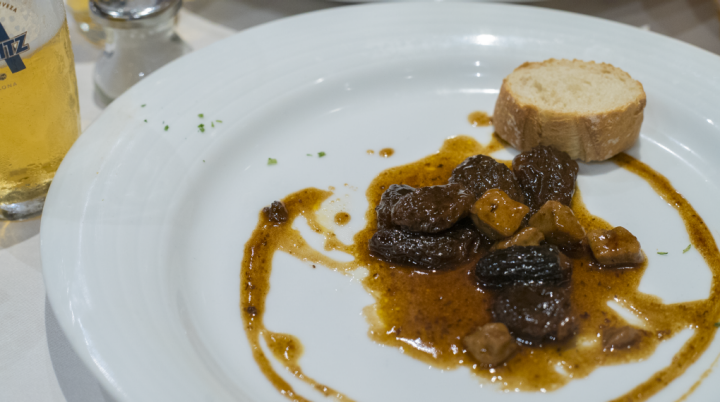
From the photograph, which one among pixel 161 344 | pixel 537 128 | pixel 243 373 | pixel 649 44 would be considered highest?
pixel 649 44

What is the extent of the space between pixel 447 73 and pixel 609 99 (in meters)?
0.99

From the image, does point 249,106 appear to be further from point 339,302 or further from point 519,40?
point 519,40

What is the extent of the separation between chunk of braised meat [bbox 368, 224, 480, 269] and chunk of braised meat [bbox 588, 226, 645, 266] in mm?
533

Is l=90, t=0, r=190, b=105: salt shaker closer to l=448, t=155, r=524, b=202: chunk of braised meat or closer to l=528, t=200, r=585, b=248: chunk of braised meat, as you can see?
l=448, t=155, r=524, b=202: chunk of braised meat

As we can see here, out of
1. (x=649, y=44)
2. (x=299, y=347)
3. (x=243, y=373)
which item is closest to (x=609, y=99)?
(x=649, y=44)

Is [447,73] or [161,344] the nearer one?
[161,344]

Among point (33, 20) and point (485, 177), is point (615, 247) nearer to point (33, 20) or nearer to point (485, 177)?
point (485, 177)

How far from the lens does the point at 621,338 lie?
7.50 ft

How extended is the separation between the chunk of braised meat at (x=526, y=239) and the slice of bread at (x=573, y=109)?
732mm

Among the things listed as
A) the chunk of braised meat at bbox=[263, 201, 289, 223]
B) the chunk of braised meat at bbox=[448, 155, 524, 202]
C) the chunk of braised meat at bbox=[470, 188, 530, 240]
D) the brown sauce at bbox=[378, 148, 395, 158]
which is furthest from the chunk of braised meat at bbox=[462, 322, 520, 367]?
the brown sauce at bbox=[378, 148, 395, 158]

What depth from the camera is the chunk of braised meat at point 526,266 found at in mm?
2426

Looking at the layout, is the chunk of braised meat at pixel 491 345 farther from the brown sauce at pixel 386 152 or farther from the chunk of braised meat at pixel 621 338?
the brown sauce at pixel 386 152

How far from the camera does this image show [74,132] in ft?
9.64

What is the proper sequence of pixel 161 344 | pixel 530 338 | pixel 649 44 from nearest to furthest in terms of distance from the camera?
pixel 161 344
pixel 530 338
pixel 649 44
